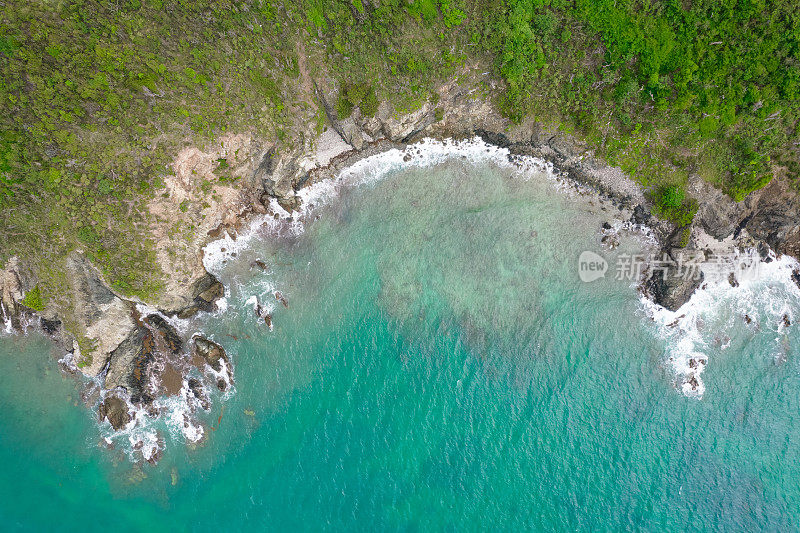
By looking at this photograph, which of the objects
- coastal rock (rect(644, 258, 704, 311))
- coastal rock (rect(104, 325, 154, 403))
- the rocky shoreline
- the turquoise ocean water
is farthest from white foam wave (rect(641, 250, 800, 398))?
coastal rock (rect(104, 325, 154, 403))

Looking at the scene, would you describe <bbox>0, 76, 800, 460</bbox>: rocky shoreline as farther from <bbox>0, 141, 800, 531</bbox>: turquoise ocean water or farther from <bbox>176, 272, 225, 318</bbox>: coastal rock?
<bbox>0, 141, 800, 531</bbox>: turquoise ocean water

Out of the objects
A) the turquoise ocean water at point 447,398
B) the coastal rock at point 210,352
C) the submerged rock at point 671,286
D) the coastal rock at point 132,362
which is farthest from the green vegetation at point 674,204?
the coastal rock at point 132,362

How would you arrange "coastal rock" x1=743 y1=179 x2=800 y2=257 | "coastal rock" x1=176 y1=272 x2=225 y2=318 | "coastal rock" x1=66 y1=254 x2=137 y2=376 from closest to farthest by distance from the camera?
"coastal rock" x1=66 y1=254 x2=137 y2=376
"coastal rock" x1=743 y1=179 x2=800 y2=257
"coastal rock" x1=176 y1=272 x2=225 y2=318

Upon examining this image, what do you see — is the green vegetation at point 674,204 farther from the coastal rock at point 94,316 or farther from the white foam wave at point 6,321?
the white foam wave at point 6,321

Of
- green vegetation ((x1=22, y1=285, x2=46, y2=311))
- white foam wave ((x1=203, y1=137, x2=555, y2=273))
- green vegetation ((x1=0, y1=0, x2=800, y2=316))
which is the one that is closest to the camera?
green vegetation ((x1=0, y1=0, x2=800, y2=316))

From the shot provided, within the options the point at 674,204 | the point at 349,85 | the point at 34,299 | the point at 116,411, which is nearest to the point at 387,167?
the point at 349,85
